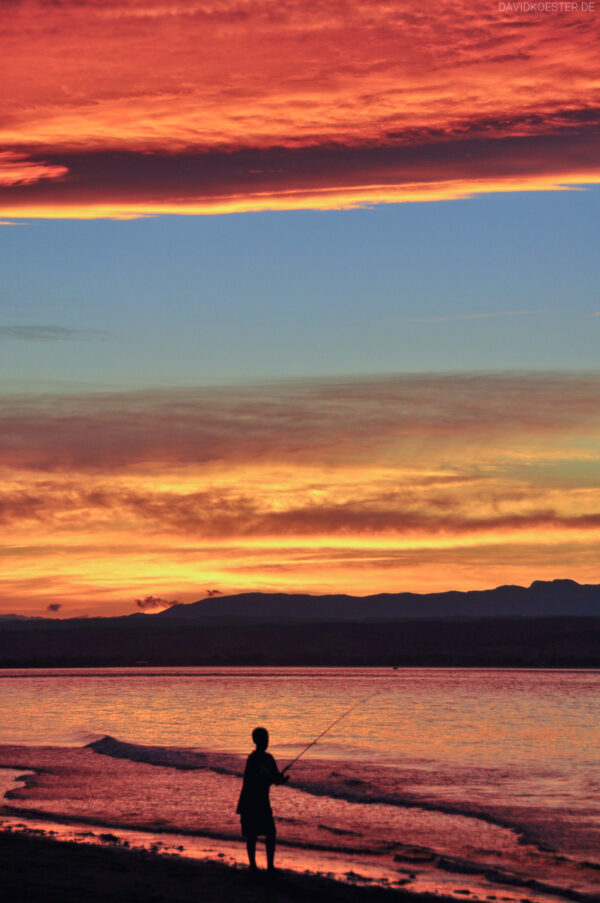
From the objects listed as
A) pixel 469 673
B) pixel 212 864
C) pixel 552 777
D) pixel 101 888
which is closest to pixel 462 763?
pixel 552 777

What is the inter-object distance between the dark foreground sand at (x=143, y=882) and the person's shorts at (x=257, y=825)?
1.81 ft

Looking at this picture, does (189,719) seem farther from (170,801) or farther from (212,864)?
(212,864)

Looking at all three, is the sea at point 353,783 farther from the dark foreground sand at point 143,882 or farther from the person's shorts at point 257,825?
the person's shorts at point 257,825

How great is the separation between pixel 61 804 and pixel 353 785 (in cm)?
660

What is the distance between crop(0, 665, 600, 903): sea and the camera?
54.4ft

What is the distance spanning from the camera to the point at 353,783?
Result: 24781mm

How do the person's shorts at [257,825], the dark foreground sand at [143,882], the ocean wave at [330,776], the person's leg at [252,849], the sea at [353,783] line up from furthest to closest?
the ocean wave at [330,776]
the sea at [353,783]
the person's shorts at [257,825]
the person's leg at [252,849]
the dark foreground sand at [143,882]

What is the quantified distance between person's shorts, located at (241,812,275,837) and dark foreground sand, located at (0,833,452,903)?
1.81ft

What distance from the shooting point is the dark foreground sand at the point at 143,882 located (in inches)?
494

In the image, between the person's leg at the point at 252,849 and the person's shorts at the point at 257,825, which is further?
the person's shorts at the point at 257,825

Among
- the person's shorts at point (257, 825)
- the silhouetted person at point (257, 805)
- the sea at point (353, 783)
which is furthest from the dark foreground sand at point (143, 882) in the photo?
the sea at point (353, 783)

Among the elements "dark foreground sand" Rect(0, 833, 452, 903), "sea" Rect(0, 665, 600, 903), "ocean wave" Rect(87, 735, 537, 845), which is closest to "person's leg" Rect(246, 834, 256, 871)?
"dark foreground sand" Rect(0, 833, 452, 903)

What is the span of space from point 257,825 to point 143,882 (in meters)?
1.65

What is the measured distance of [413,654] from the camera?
111 meters
